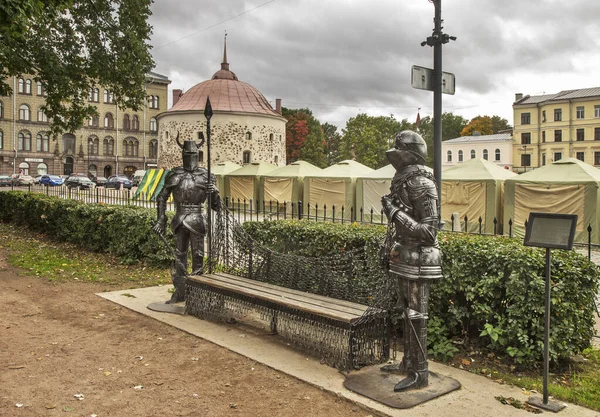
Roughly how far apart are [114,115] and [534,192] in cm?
6055

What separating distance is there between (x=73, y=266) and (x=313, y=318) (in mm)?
6786

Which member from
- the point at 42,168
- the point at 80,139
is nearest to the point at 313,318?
the point at 42,168

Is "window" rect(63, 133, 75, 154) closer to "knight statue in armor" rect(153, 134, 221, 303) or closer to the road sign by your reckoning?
"knight statue in armor" rect(153, 134, 221, 303)

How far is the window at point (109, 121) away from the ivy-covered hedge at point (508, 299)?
66900 mm

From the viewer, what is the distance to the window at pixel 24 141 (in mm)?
59719

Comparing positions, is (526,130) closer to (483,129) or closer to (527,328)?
(483,129)

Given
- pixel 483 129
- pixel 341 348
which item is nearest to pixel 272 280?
pixel 341 348

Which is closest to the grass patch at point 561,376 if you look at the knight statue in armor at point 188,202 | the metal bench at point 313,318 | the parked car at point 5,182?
the metal bench at point 313,318

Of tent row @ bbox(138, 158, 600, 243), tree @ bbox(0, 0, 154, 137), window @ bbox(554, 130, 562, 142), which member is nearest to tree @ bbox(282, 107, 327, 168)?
window @ bbox(554, 130, 562, 142)

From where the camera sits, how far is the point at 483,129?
8025 cm

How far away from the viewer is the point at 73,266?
10000 millimetres

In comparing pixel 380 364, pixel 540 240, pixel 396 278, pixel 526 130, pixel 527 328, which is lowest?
pixel 380 364

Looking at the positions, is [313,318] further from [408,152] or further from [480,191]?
[480,191]

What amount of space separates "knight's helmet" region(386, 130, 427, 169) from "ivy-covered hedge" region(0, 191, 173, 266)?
21.0 ft
